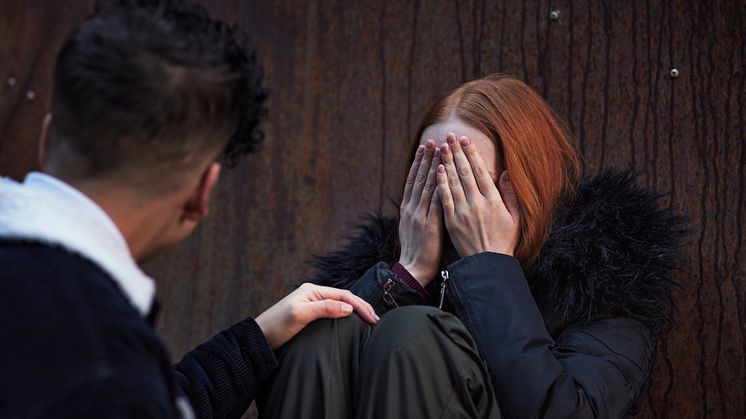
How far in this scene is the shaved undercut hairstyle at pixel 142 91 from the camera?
1.17 metres

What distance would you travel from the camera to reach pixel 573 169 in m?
2.30

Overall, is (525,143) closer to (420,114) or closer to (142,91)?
(420,114)

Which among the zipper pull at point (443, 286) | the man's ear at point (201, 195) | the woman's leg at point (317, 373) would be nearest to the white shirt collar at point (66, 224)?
the man's ear at point (201, 195)

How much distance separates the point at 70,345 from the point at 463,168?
1.31 meters

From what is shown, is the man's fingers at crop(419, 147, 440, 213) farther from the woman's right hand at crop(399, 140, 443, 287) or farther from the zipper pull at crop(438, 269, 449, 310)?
the zipper pull at crop(438, 269, 449, 310)

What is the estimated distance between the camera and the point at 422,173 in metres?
2.30

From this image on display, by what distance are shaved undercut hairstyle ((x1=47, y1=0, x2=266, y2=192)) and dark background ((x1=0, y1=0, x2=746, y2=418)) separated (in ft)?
4.83

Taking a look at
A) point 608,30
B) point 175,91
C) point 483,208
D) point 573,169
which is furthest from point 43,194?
point 608,30

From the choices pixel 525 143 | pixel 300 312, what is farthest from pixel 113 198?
pixel 525 143

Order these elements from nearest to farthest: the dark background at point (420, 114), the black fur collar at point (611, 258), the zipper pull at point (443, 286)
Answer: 1. the black fur collar at point (611, 258)
2. the zipper pull at point (443, 286)
3. the dark background at point (420, 114)

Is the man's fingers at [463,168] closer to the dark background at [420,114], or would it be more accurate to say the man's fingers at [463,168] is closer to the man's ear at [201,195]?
the dark background at [420,114]

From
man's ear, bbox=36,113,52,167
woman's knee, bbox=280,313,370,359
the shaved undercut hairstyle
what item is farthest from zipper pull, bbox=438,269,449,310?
man's ear, bbox=36,113,52,167

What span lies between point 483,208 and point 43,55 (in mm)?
2086

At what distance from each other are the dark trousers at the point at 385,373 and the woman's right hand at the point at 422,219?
449 millimetres
